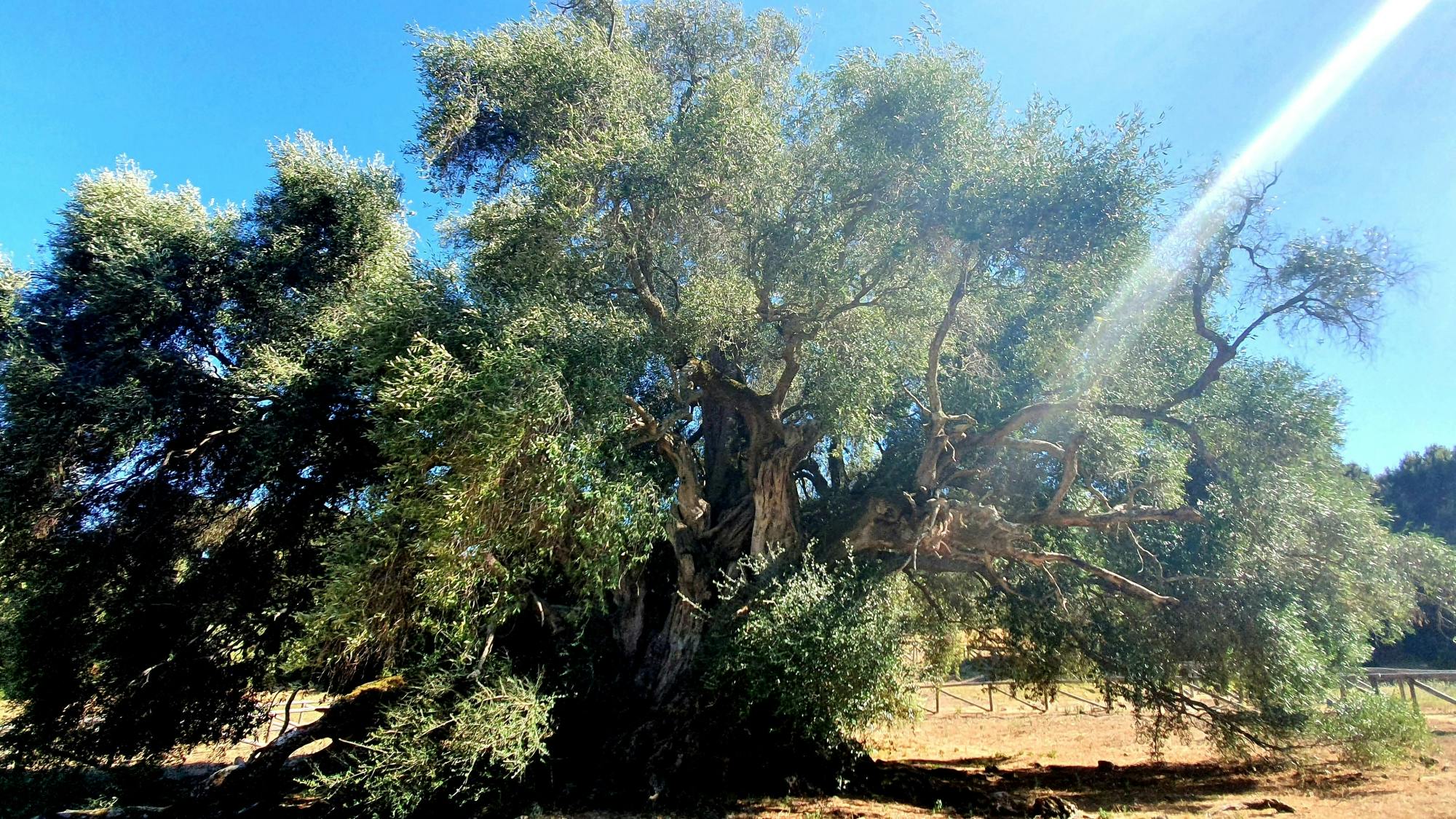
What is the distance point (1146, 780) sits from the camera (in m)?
12.4

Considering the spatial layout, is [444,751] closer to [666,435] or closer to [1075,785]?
[666,435]

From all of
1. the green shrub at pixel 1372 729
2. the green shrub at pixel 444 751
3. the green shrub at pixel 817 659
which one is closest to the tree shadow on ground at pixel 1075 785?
the green shrub at pixel 1372 729

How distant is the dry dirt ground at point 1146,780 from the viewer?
9.91m

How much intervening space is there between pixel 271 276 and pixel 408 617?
7.56 metres

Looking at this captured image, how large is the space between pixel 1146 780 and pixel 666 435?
34.1ft

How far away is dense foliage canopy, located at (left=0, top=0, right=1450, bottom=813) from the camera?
952 cm

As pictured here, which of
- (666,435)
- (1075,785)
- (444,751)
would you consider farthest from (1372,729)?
(444,751)

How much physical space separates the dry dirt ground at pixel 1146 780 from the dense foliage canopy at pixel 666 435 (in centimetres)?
99

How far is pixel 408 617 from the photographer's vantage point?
9.12 meters

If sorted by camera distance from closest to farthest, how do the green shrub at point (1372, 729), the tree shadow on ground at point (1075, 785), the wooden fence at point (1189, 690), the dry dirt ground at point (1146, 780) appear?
the dry dirt ground at point (1146, 780) < the green shrub at point (1372, 729) < the tree shadow on ground at point (1075, 785) < the wooden fence at point (1189, 690)

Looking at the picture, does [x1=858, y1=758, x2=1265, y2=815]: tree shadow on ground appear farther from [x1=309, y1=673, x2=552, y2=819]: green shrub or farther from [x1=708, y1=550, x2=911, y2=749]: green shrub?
[x1=309, y1=673, x2=552, y2=819]: green shrub

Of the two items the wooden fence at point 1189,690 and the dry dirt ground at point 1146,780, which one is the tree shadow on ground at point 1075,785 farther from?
the wooden fence at point 1189,690

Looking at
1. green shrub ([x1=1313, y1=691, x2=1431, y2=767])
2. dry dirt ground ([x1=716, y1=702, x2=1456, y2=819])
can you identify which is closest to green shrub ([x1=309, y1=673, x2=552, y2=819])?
dry dirt ground ([x1=716, y1=702, x2=1456, y2=819])

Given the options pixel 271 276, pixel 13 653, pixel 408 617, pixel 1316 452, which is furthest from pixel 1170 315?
pixel 13 653
